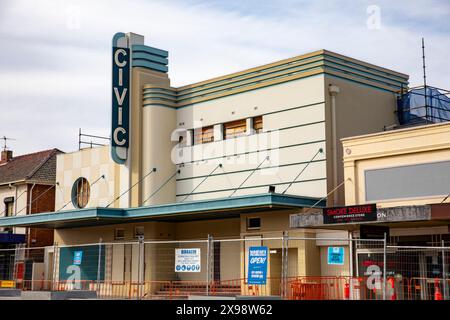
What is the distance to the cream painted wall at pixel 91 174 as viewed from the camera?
1454 inches

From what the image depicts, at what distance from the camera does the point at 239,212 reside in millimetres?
31406

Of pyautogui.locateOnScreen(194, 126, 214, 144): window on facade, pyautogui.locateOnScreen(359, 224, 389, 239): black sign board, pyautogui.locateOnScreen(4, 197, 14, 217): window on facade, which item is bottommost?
pyautogui.locateOnScreen(359, 224, 389, 239): black sign board

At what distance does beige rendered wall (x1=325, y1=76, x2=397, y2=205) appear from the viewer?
2986 centimetres

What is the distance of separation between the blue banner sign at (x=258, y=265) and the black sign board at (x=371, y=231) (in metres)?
5.13

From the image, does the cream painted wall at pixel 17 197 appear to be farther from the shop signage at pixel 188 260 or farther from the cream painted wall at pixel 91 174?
the shop signage at pixel 188 260

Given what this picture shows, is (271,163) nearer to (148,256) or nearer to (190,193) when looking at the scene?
(190,193)

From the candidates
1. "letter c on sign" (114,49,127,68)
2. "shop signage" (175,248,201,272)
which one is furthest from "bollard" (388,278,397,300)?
"letter c on sign" (114,49,127,68)

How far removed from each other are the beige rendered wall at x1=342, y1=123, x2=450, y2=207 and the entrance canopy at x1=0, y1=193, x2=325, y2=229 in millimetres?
1945

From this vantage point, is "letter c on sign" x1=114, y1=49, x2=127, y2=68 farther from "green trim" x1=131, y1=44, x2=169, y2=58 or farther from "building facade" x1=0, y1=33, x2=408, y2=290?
"green trim" x1=131, y1=44, x2=169, y2=58

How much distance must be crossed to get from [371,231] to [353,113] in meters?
7.63

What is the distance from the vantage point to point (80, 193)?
130 ft

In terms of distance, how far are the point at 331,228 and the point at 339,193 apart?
270 centimetres

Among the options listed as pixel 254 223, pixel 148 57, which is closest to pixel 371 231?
pixel 254 223

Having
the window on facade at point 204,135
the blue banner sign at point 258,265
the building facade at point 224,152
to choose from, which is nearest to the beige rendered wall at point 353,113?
the building facade at point 224,152
